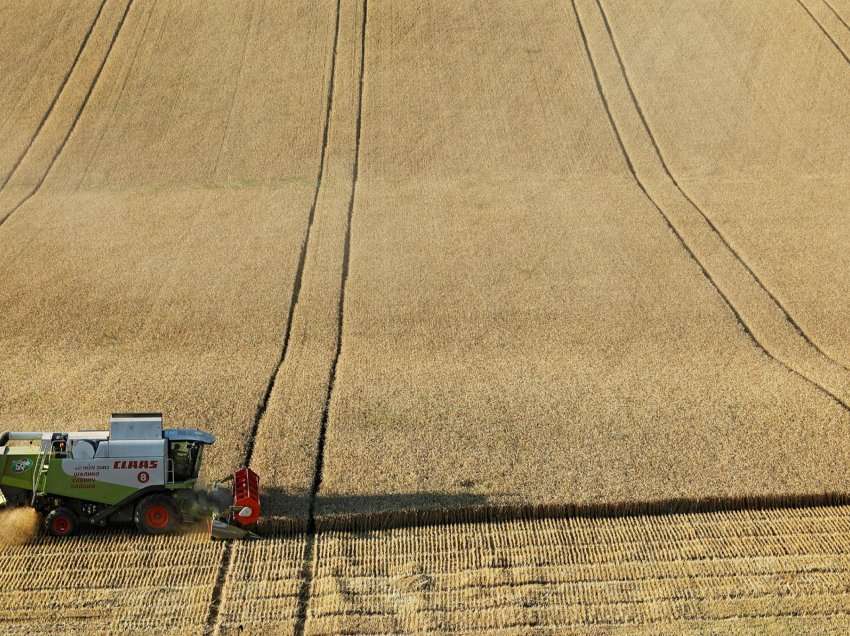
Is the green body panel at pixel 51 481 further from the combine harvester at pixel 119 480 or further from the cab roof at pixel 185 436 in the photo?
the cab roof at pixel 185 436

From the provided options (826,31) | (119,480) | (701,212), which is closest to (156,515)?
(119,480)

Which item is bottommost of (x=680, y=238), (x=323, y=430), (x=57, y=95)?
(x=57, y=95)

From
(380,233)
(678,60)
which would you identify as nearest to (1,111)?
(380,233)

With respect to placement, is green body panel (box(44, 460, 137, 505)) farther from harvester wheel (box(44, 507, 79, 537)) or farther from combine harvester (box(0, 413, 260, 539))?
harvester wheel (box(44, 507, 79, 537))

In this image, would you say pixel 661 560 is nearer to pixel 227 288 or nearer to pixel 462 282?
pixel 462 282

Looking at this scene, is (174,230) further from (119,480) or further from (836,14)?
(836,14)

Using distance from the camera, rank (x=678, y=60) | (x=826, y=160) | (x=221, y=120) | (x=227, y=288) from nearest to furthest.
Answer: (x=227, y=288) < (x=826, y=160) < (x=221, y=120) < (x=678, y=60)
